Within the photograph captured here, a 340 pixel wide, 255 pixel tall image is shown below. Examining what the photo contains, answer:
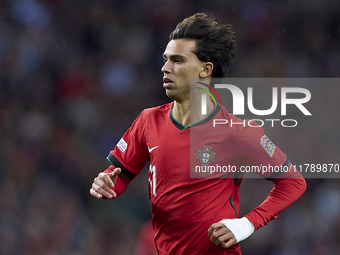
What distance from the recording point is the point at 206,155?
2.93 meters

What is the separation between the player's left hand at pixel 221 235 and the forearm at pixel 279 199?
20cm

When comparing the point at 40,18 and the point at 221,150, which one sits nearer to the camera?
the point at 221,150

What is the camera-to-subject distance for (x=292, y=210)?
19.7ft

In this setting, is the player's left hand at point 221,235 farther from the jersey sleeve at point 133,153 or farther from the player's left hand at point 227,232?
the jersey sleeve at point 133,153

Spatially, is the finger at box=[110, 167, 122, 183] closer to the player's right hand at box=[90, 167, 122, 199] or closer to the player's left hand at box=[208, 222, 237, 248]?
the player's right hand at box=[90, 167, 122, 199]

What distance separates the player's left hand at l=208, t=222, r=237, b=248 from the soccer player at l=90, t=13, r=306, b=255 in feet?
0.22

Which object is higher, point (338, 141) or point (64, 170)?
point (338, 141)

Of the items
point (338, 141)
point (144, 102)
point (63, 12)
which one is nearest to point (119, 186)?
point (144, 102)

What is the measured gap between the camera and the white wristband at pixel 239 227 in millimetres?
2678

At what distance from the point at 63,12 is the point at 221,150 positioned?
474 cm

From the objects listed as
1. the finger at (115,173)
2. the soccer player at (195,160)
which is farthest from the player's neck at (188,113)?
the finger at (115,173)

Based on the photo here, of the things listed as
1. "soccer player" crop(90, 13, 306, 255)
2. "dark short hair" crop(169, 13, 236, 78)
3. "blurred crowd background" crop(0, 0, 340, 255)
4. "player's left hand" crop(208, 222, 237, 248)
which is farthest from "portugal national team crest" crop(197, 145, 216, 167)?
"blurred crowd background" crop(0, 0, 340, 255)

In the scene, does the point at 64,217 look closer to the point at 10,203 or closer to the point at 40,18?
the point at 10,203

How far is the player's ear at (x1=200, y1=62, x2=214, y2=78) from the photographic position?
303 centimetres
